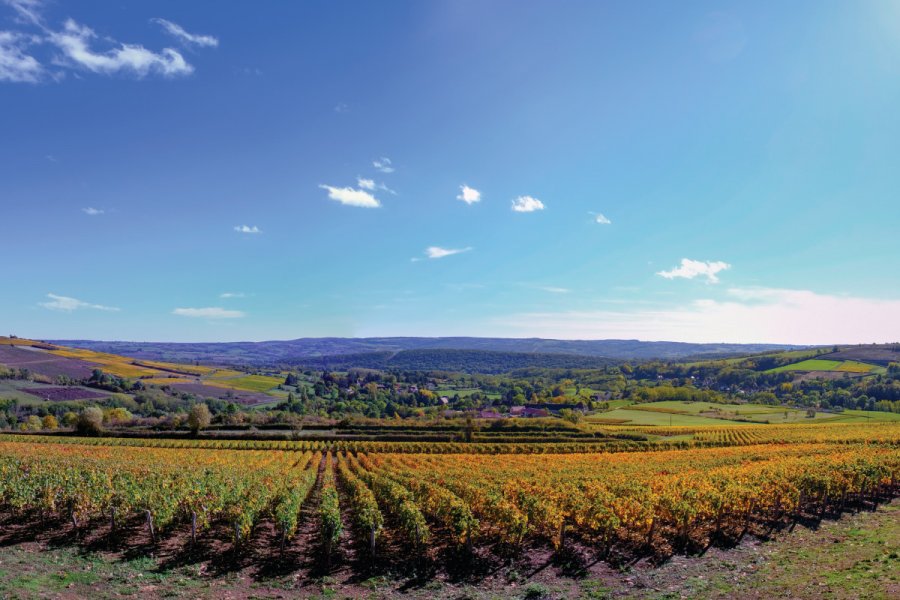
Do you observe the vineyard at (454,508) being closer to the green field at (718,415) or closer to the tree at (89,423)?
the tree at (89,423)

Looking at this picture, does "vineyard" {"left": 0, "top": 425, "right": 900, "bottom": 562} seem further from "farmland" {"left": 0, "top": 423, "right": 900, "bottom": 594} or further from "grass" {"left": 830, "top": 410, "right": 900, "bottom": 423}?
"grass" {"left": 830, "top": 410, "right": 900, "bottom": 423}

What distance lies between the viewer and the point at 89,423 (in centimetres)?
8919

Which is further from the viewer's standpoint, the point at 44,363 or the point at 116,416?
the point at 44,363

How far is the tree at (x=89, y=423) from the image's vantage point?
89062 mm

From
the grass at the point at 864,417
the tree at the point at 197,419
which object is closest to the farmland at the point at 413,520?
the tree at the point at 197,419

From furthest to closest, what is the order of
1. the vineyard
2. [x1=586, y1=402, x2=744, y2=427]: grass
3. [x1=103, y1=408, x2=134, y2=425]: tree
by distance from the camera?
1. [x1=586, y1=402, x2=744, y2=427]: grass
2. [x1=103, y1=408, x2=134, y2=425]: tree
3. the vineyard

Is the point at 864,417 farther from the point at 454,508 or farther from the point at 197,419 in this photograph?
the point at 197,419

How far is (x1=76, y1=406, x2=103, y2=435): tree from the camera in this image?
292 ft

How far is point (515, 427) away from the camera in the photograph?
112 m

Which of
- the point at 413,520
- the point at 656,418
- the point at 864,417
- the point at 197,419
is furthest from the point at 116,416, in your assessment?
the point at 864,417

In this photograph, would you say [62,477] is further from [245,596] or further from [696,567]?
[696,567]

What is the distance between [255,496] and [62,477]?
12.0 m

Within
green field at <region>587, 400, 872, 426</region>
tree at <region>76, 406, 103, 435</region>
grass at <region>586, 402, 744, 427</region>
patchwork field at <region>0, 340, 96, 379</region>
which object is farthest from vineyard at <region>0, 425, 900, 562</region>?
patchwork field at <region>0, 340, 96, 379</region>

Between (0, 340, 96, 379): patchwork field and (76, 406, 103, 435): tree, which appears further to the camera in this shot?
(0, 340, 96, 379): patchwork field
